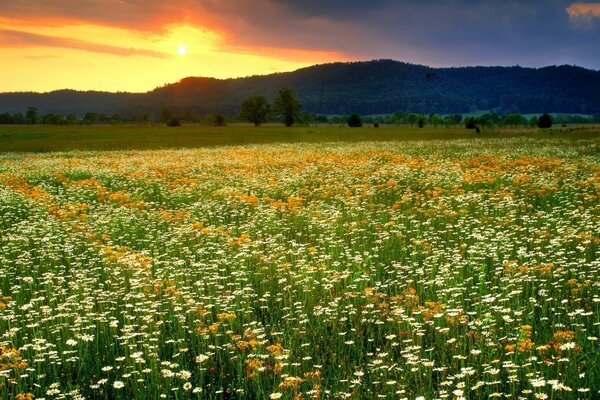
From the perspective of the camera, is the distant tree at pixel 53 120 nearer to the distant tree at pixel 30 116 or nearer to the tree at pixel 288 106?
the distant tree at pixel 30 116

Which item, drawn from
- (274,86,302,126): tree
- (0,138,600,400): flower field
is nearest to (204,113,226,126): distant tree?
(274,86,302,126): tree

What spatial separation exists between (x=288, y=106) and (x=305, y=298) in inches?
5292

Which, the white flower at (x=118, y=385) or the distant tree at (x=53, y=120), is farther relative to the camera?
the distant tree at (x=53, y=120)

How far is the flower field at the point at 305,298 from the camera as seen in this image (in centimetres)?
509

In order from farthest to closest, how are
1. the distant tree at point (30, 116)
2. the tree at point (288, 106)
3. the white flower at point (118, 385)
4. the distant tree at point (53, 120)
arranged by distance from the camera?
the distant tree at point (30, 116) < the distant tree at point (53, 120) < the tree at point (288, 106) < the white flower at point (118, 385)

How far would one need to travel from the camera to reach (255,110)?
486ft

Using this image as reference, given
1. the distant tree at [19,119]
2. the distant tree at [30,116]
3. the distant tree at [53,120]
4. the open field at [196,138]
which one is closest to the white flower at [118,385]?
the open field at [196,138]

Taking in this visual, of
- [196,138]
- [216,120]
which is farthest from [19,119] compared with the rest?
[196,138]

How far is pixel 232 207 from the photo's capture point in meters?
14.6

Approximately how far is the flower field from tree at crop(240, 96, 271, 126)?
438 ft

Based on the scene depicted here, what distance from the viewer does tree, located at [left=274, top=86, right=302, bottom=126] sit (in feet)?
457

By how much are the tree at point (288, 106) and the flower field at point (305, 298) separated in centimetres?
12483

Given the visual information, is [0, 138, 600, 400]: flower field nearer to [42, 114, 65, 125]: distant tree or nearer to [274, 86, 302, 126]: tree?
[274, 86, 302, 126]: tree

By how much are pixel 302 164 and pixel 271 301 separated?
1806 cm
